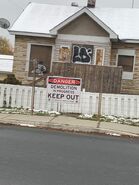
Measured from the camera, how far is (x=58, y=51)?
2533cm

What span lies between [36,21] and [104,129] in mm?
13196

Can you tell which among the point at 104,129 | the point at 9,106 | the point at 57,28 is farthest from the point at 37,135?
the point at 57,28

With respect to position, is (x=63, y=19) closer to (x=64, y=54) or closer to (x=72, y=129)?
(x=64, y=54)

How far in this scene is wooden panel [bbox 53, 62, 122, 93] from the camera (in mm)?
21797

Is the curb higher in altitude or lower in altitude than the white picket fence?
lower

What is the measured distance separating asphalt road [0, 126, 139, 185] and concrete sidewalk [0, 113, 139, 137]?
1.14 meters

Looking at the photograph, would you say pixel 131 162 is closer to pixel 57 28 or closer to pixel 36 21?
pixel 57 28

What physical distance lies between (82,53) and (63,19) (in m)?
2.85

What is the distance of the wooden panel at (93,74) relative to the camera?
2180 cm

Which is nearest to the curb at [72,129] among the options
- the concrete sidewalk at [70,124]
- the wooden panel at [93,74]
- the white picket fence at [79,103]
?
the concrete sidewalk at [70,124]

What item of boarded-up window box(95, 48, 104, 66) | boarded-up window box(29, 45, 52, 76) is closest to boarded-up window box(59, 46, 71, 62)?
boarded-up window box(29, 45, 52, 76)

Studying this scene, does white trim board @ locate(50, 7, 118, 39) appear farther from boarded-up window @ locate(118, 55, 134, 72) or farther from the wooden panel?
the wooden panel

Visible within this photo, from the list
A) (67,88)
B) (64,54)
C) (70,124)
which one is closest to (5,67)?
(64,54)

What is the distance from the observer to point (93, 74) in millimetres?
21969
